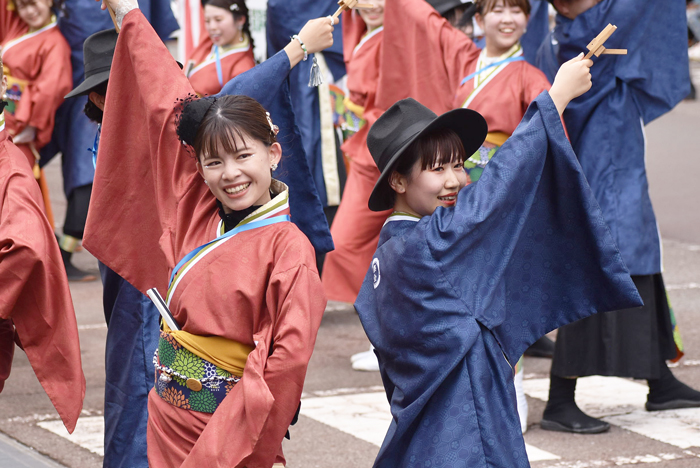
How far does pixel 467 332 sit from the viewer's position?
2637mm

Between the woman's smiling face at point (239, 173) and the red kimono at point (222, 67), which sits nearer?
the woman's smiling face at point (239, 173)

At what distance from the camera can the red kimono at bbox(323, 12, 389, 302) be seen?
5402 millimetres

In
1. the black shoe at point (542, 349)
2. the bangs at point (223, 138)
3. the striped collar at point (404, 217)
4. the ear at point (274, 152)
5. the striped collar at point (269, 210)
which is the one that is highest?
the bangs at point (223, 138)

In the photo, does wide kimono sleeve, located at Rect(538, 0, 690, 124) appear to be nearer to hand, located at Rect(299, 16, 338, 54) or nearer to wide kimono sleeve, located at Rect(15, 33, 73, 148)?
hand, located at Rect(299, 16, 338, 54)

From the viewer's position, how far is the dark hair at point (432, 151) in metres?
2.80

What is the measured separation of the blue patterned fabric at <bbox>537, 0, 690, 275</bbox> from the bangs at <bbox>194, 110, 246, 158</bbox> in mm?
2107

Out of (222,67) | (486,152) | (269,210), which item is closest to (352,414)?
(486,152)

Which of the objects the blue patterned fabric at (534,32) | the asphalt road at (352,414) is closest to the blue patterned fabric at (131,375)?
the asphalt road at (352,414)

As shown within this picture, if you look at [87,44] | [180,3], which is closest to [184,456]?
[87,44]

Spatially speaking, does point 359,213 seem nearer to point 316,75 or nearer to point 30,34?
point 316,75

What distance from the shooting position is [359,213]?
5414 mm

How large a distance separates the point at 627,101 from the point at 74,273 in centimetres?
430

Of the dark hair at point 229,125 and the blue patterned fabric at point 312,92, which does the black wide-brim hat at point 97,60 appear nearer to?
the dark hair at point 229,125

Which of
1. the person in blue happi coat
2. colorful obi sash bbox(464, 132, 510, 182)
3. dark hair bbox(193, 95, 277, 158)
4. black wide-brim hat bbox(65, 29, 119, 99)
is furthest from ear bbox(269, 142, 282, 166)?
the person in blue happi coat
